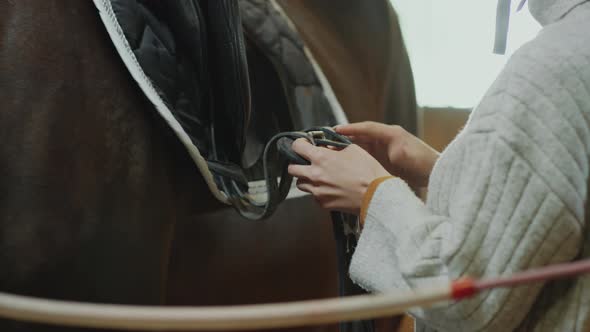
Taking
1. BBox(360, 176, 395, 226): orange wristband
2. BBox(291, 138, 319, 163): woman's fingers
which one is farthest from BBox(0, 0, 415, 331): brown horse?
BBox(360, 176, 395, 226): orange wristband

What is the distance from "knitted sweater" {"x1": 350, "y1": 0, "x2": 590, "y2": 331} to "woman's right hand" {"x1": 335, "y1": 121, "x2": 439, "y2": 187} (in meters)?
0.24

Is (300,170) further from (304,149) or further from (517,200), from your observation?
(517,200)

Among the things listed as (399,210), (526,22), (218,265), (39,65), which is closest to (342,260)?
(399,210)

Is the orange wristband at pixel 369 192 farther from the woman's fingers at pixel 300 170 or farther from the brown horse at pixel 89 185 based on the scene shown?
the brown horse at pixel 89 185

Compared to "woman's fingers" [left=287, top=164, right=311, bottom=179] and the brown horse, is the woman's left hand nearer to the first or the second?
"woman's fingers" [left=287, top=164, right=311, bottom=179]

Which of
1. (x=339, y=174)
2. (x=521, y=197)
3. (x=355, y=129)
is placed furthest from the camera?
(x=355, y=129)

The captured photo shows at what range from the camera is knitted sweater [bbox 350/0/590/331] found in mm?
385

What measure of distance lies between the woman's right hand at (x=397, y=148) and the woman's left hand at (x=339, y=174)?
0.50 ft

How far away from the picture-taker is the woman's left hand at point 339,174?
489mm

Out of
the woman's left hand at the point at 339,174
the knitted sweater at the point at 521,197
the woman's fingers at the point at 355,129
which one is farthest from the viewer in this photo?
the woman's fingers at the point at 355,129

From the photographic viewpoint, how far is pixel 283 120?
958mm

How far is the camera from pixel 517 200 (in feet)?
1.27

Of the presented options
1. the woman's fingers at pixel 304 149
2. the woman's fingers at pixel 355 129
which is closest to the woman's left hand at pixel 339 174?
the woman's fingers at pixel 304 149

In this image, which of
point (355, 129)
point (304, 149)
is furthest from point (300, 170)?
point (355, 129)
